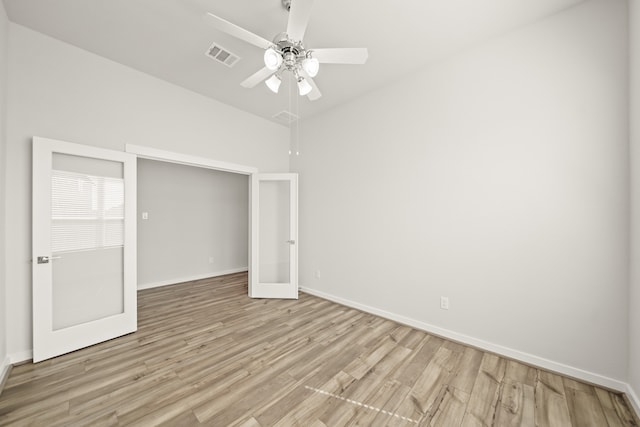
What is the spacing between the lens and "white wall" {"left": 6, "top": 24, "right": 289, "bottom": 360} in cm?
217

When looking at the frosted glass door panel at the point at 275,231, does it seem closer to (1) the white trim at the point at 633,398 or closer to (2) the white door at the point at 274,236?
(2) the white door at the point at 274,236

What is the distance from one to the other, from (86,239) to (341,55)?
3144 millimetres

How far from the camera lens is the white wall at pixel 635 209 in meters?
1.68

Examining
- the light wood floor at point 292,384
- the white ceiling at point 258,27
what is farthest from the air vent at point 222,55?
the light wood floor at point 292,384

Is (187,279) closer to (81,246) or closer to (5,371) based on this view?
(81,246)

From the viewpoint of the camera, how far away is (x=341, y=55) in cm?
188

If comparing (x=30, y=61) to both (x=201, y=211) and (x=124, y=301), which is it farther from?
(x=201, y=211)

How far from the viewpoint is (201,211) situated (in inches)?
204

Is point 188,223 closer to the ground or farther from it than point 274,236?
farther from it

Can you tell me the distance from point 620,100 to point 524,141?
607 millimetres

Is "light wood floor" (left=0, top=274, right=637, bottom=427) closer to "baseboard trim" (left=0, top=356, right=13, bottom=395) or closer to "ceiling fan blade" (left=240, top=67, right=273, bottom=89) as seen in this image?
"baseboard trim" (left=0, top=356, right=13, bottom=395)

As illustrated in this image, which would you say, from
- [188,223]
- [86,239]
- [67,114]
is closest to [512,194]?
[86,239]

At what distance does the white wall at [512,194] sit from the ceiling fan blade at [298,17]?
5.92 ft

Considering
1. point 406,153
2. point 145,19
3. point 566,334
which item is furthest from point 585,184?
point 145,19
